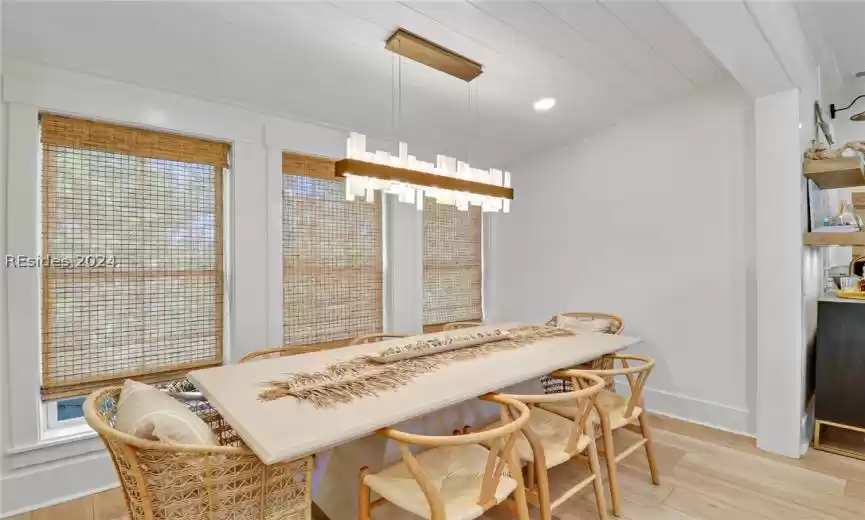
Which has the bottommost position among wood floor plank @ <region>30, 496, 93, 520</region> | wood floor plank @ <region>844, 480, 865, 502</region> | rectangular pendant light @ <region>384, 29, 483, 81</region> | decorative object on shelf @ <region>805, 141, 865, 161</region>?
wood floor plank @ <region>30, 496, 93, 520</region>

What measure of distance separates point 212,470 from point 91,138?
2.09 m

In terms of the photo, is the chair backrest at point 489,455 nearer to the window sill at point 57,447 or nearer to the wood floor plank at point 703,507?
the wood floor plank at point 703,507

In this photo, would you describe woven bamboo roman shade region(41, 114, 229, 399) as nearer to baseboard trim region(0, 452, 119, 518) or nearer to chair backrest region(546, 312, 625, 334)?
baseboard trim region(0, 452, 119, 518)

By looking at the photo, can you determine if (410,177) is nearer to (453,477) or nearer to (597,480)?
(453,477)

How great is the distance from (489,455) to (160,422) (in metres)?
1.03

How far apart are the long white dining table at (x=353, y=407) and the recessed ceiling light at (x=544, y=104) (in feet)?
5.86

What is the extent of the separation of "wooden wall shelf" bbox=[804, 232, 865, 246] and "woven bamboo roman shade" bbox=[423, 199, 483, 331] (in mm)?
2681

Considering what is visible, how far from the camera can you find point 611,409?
2354mm

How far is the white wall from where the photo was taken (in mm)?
3154

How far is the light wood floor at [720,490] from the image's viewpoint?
2.15m

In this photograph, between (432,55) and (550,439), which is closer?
(550,439)

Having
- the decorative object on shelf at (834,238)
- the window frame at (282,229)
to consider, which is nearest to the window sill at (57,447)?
the window frame at (282,229)

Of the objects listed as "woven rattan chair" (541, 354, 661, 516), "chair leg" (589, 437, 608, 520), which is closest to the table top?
"woven rattan chair" (541, 354, 661, 516)

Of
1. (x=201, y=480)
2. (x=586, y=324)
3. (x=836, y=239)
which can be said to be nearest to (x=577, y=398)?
(x=201, y=480)
